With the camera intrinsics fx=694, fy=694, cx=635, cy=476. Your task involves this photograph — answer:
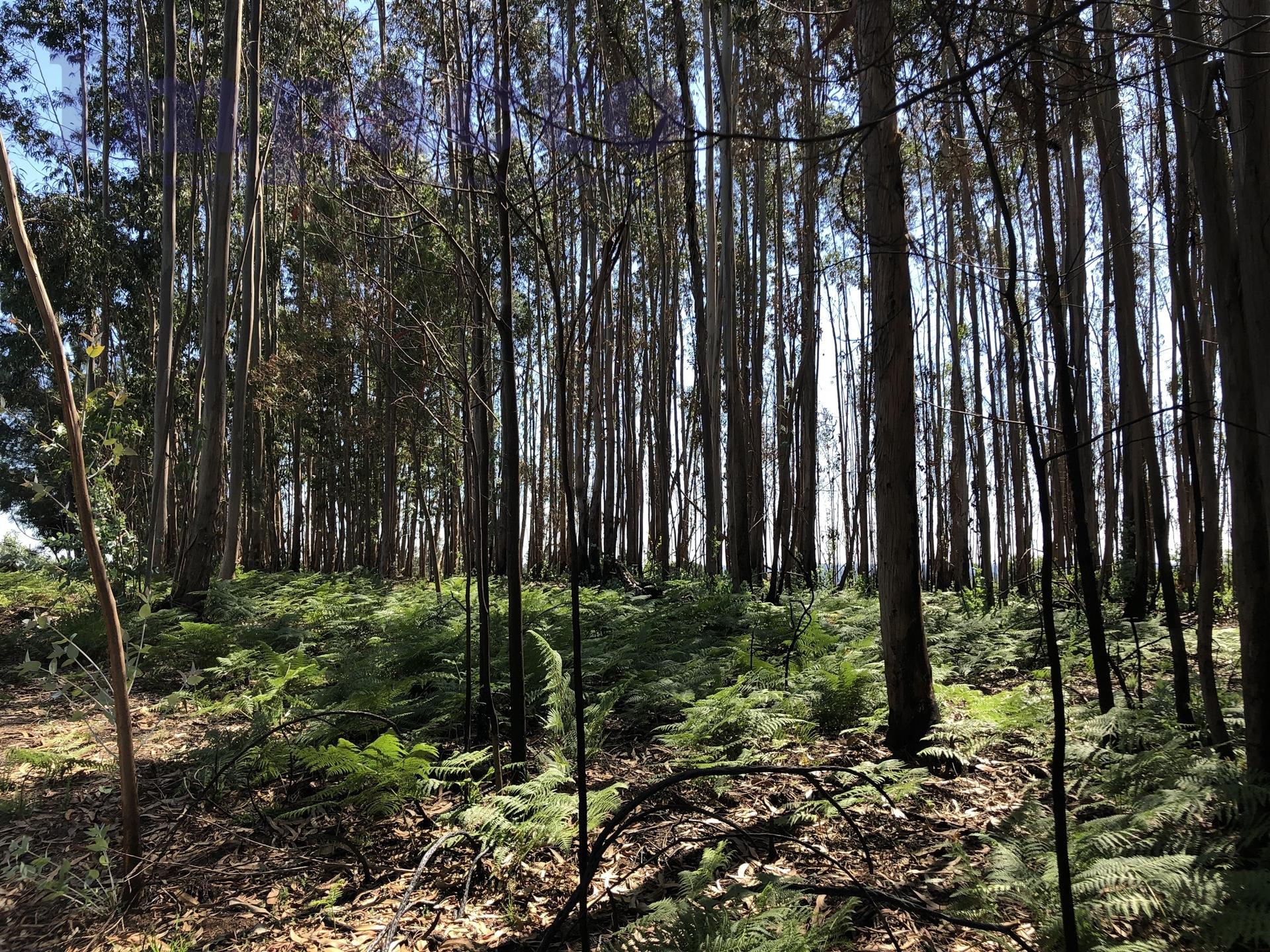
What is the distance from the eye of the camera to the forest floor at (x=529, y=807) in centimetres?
203

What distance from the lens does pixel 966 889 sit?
6.30ft

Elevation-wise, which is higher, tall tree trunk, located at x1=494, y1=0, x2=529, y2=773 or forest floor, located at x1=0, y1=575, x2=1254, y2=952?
tall tree trunk, located at x1=494, y1=0, x2=529, y2=773

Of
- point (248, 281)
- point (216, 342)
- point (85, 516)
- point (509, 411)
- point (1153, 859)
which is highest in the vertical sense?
point (248, 281)

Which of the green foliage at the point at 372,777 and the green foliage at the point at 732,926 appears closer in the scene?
the green foliage at the point at 732,926

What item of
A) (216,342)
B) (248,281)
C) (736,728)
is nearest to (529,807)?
(736,728)

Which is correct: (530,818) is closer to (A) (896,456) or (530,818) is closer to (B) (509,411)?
(B) (509,411)

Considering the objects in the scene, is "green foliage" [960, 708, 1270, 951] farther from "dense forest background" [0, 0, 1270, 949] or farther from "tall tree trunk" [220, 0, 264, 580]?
"tall tree trunk" [220, 0, 264, 580]

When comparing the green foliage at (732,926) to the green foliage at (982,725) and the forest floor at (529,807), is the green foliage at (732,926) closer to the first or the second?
the forest floor at (529,807)

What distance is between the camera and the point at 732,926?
1.69 metres

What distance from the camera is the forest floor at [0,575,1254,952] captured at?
2.03m

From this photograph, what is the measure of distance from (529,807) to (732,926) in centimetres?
103

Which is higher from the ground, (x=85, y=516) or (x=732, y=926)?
(x=85, y=516)

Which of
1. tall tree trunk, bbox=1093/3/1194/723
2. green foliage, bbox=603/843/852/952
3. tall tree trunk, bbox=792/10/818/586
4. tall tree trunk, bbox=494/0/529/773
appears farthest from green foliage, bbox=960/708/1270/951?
tall tree trunk, bbox=792/10/818/586

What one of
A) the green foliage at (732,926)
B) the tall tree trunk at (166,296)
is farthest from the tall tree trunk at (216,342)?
the green foliage at (732,926)
